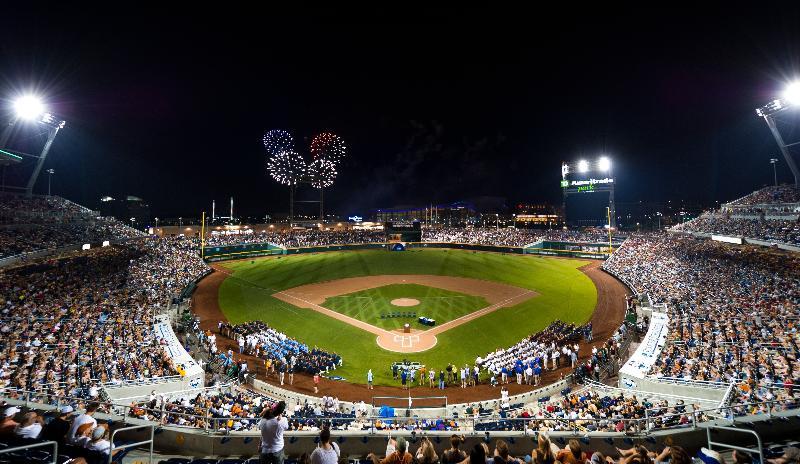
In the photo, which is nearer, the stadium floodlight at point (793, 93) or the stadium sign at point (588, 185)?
the stadium floodlight at point (793, 93)

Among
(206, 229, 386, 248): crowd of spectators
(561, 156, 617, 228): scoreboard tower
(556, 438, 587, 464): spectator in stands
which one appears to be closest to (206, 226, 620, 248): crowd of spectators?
(206, 229, 386, 248): crowd of spectators

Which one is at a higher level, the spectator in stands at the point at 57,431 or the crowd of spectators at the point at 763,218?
the crowd of spectators at the point at 763,218

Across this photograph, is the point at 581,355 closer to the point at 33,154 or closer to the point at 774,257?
the point at 774,257

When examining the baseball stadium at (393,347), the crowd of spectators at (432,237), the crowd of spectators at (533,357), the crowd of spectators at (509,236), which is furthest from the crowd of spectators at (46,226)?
the crowd of spectators at (509,236)

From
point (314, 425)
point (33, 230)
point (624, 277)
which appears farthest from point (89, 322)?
point (624, 277)

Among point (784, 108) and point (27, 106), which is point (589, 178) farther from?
point (27, 106)

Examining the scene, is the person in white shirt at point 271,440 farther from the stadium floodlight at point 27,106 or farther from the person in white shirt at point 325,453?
the stadium floodlight at point 27,106

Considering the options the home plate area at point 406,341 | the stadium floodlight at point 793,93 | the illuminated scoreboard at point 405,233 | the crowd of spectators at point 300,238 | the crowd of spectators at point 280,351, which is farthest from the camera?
the illuminated scoreboard at point 405,233
